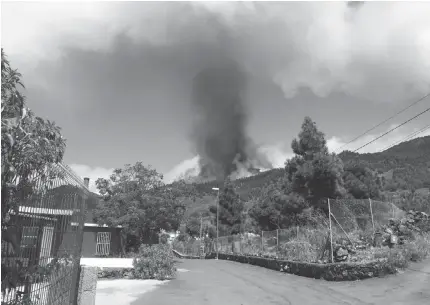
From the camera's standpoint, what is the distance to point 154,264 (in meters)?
17.8

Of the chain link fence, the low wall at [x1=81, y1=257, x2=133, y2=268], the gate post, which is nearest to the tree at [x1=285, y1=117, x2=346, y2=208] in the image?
the chain link fence

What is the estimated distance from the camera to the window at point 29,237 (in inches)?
130

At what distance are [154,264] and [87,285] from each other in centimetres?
1045

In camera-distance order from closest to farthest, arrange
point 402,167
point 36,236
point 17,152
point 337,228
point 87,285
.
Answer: point 17,152
point 36,236
point 87,285
point 337,228
point 402,167

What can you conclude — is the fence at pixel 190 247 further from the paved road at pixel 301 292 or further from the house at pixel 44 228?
the house at pixel 44 228

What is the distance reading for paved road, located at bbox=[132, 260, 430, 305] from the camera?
11.1 meters

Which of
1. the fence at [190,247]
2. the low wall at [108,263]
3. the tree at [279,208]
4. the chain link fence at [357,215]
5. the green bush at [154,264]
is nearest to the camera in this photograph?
the green bush at [154,264]

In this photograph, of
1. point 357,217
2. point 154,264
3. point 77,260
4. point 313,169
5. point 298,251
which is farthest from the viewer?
point 313,169

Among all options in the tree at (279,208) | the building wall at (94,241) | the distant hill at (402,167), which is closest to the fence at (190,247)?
the distant hill at (402,167)

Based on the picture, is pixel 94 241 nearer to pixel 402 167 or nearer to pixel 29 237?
pixel 29 237

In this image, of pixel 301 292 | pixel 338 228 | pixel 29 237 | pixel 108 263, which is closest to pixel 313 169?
pixel 338 228

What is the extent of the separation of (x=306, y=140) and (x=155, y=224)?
44.9 feet

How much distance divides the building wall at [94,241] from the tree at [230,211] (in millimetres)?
20126

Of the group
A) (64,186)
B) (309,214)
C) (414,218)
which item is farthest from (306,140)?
(64,186)
